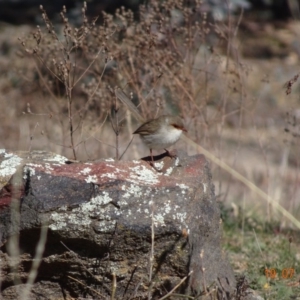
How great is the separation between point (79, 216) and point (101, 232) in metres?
0.15

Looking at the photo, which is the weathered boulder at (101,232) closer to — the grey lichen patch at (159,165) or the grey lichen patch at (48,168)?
the grey lichen patch at (48,168)

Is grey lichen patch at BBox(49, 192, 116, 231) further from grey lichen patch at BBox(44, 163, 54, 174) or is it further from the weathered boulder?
grey lichen patch at BBox(44, 163, 54, 174)

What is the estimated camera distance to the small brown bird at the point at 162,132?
5.63m

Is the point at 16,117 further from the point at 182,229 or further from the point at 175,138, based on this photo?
the point at 182,229

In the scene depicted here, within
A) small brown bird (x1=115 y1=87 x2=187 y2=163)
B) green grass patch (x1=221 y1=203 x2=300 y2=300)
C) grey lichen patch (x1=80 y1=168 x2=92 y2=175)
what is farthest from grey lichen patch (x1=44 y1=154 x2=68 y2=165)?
green grass patch (x1=221 y1=203 x2=300 y2=300)

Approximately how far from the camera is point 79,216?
417 cm

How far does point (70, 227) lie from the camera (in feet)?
13.6

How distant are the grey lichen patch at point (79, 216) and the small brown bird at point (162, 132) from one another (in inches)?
59.8

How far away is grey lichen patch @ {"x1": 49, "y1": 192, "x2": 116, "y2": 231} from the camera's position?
415cm

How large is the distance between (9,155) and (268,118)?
29.4 feet

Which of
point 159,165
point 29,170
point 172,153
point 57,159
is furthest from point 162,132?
point 29,170

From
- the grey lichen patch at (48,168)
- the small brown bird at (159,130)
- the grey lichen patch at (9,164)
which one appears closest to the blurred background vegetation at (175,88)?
the small brown bird at (159,130)

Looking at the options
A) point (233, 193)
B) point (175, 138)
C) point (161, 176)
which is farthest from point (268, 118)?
point (161, 176)

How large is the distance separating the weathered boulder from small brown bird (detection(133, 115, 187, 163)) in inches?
47.8
